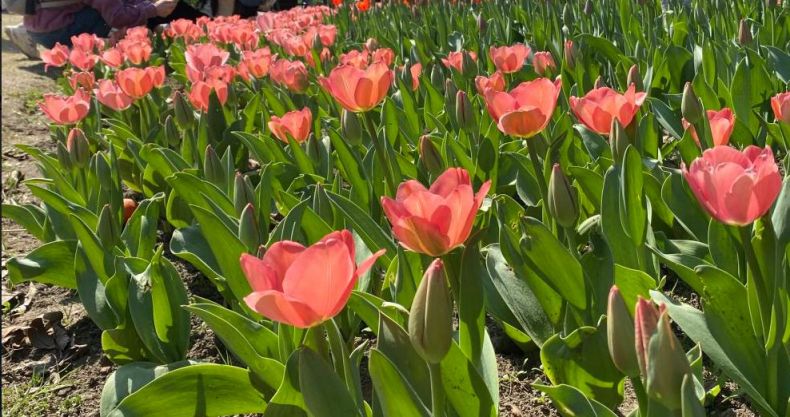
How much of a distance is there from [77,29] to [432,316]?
6.91m

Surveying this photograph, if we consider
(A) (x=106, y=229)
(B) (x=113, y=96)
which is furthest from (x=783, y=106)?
(B) (x=113, y=96)

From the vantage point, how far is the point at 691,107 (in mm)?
1659

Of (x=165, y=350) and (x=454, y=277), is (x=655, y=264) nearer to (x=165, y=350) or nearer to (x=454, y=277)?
(x=454, y=277)

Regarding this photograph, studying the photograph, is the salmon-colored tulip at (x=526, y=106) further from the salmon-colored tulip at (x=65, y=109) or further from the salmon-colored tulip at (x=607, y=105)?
the salmon-colored tulip at (x=65, y=109)

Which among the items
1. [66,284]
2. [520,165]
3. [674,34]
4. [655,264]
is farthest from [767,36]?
[66,284]

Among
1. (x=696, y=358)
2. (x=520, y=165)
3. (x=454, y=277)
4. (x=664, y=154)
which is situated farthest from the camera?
(x=664, y=154)

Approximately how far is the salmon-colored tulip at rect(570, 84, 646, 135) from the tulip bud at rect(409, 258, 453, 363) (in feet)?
2.75

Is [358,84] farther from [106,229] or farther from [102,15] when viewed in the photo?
[102,15]

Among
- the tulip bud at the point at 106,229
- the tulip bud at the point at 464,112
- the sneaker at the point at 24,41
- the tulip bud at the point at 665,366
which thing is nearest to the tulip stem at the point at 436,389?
the tulip bud at the point at 665,366

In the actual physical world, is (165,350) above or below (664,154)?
below

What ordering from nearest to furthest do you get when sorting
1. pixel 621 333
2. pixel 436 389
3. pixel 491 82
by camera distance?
pixel 621 333
pixel 436 389
pixel 491 82

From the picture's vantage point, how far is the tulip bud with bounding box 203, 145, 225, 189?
203cm

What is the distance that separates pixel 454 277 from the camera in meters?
1.28

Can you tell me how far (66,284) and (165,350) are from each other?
0.55m
